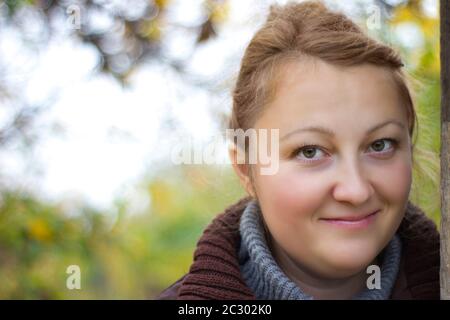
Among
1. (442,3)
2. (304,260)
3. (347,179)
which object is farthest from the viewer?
(304,260)

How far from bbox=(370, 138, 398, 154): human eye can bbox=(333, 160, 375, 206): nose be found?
68mm

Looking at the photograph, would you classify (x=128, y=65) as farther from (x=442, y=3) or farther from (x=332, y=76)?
(x=442, y=3)

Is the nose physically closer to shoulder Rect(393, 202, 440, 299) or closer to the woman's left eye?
the woman's left eye

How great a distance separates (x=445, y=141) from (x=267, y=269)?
1.60ft

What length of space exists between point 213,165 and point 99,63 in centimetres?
94

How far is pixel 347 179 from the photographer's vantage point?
1315 millimetres

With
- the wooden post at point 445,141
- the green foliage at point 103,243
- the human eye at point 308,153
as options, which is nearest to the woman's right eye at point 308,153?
the human eye at point 308,153

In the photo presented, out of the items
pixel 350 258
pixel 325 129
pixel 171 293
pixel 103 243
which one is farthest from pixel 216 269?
pixel 103 243

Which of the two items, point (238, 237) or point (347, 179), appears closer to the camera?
point (347, 179)

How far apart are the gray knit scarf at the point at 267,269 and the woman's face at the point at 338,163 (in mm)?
81

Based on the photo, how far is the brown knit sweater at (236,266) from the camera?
1.47 metres

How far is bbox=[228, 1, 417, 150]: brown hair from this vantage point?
4.69ft

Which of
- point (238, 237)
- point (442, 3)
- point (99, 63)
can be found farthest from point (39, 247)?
point (442, 3)

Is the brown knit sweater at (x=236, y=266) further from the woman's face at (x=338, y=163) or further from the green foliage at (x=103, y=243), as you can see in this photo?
the green foliage at (x=103, y=243)
